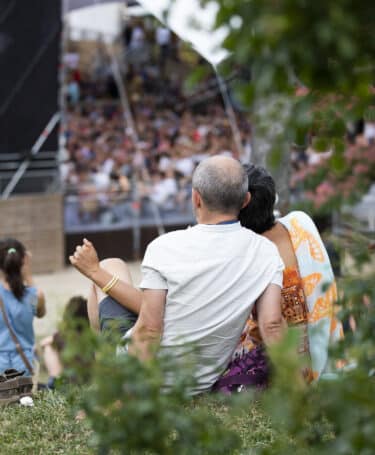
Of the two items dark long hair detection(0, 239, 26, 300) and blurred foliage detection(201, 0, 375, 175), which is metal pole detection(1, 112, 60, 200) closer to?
dark long hair detection(0, 239, 26, 300)

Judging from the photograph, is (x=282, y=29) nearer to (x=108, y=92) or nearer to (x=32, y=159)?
(x=32, y=159)

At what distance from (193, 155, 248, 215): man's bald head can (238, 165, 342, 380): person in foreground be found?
53 cm

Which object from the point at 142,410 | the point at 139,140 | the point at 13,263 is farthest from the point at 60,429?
the point at 139,140

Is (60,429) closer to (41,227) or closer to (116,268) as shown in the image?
(116,268)

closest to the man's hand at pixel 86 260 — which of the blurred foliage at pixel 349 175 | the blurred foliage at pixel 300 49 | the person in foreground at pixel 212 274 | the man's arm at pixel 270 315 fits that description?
the person in foreground at pixel 212 274

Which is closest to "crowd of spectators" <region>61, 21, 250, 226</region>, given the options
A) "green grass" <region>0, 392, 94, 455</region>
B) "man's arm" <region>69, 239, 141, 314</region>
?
"green grass" <region>0, 392, 94, 455</region>

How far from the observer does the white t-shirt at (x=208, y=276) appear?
316 cm

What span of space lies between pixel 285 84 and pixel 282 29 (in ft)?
0.60

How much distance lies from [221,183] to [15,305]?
8.09 ft

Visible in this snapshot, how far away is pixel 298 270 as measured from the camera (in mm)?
3689

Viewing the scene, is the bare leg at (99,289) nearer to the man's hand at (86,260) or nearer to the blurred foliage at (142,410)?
the man's hand at (86,260)

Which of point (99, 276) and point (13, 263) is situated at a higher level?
point (99, 276)

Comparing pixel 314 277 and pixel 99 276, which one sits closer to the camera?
pixel 99 276

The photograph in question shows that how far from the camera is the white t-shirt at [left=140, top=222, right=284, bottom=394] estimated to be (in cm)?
316
